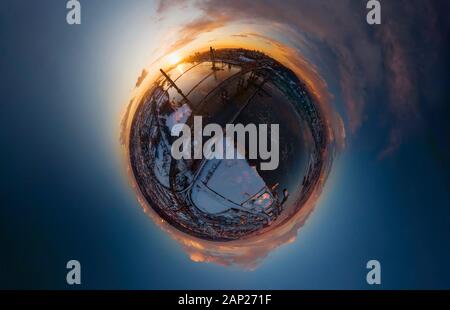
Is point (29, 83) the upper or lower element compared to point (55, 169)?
upper

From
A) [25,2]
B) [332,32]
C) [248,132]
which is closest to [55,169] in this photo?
[25,2]

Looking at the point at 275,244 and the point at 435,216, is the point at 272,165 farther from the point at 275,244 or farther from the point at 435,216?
the point at 435,216

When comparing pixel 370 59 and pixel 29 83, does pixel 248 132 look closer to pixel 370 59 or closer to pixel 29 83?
pixel 370 59

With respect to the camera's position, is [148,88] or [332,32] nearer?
[148,88]

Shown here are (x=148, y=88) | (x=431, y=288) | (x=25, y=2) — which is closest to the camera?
(x=148, y=88)

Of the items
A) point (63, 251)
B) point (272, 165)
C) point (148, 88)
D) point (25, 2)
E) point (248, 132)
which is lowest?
point (63, 251)

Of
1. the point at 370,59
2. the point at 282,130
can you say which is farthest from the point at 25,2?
the point at 370,59

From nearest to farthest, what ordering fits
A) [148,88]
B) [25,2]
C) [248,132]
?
[248,132]
[148,88]
[25,2]
